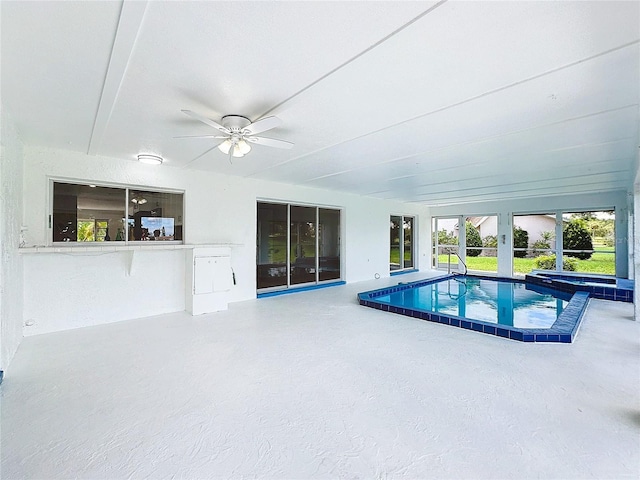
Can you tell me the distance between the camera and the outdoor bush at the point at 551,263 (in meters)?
8.96

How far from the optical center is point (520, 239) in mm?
9828

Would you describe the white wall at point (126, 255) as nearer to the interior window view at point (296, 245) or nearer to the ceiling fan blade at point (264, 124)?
the interior window view at point (296, 245)

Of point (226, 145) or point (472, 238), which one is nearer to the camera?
point (226, 145)

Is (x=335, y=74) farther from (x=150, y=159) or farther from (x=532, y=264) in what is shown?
(x=532, y=264)

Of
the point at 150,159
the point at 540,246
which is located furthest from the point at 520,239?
the point at 150,159

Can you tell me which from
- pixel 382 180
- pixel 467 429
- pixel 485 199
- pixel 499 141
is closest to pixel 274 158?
pixel 382 180

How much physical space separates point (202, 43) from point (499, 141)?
139 inches

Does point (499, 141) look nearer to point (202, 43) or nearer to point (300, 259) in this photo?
point (202, 43)

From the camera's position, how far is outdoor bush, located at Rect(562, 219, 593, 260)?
8.71 meters

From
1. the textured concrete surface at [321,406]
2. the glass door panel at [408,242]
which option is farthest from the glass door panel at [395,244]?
the textured concrete surface at [321,406]

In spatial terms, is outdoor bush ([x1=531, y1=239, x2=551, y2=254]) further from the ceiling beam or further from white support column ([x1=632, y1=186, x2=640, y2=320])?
the ceiling beam

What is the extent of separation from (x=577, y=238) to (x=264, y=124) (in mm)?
10068

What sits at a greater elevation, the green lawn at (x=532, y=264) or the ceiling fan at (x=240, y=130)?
the ceiling fan at (x=240, y=130)

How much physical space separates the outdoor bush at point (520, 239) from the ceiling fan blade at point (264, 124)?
9.68 metres
